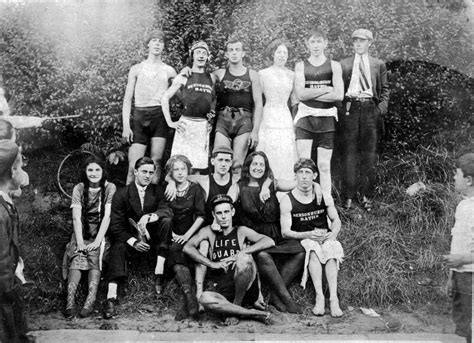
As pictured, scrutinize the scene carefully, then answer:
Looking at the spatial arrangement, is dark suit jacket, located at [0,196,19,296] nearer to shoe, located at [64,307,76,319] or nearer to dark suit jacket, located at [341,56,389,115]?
shoe, located at [64,307,76,319]

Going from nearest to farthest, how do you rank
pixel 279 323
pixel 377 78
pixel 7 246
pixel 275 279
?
1. pixel 7 246
2. pixel 279 323
3. pixel 275 279
4. pixel 377 78

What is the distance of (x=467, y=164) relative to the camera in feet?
17.8

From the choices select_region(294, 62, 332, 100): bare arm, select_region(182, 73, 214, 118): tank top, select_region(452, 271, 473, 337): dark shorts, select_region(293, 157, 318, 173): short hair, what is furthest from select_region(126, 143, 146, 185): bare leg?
select_region(452, 271, 473, 337): dark shorts

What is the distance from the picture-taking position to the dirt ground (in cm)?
522

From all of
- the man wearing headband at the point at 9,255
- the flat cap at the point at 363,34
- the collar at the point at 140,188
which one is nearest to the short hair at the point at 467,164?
the flat cap at the point at 363,34

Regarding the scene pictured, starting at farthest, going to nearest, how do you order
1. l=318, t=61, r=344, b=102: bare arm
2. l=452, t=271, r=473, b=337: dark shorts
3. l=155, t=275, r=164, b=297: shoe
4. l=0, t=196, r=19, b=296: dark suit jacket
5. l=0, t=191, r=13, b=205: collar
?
l=318, t=61, r=344, b=102: bare arm
l=155, t=275, r=164, b=297: shoe
l=452, t=271, r=473, b=337: dark shorts
l=0, t=191, r=13, b=205: collar
l=0, t=196, r=19, b=296: dark suit jacket

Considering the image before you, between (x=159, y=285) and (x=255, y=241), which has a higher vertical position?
(x=255, y=241)

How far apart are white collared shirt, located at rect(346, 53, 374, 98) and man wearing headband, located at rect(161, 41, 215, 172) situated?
134 centimetres

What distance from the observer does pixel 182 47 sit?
5.92 metres

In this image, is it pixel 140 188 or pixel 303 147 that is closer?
pixel 140 188

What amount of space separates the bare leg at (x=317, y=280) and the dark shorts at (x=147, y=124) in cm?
180

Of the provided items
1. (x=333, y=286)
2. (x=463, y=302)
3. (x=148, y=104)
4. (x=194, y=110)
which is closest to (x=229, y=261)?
(x=333, y=286)

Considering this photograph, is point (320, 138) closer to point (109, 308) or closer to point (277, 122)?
point (277, 122)

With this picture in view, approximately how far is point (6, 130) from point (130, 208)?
4.25 feet
